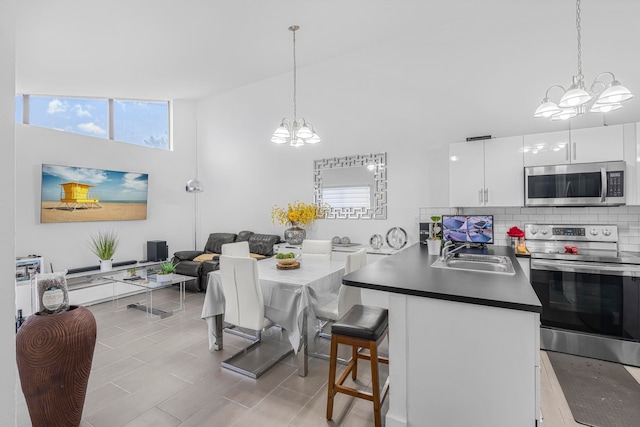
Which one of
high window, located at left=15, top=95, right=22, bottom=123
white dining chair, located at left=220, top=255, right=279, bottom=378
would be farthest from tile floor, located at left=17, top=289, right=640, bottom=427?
high window, located at left=15, top=95, right=22, bottom=123

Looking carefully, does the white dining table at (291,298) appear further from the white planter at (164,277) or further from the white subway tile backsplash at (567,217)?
the white subway tile backsplash at (567,217)

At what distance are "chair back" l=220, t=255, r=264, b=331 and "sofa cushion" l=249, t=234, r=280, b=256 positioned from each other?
2.45m

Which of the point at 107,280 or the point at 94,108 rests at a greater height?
the point at 94,108

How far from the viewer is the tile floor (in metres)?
2.09

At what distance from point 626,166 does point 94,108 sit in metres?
7.25

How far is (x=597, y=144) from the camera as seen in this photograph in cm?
295

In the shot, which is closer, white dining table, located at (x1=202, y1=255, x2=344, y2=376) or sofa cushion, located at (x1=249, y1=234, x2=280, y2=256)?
white dining table, located at (x1=202, y1=255, x2=344, y2=376)

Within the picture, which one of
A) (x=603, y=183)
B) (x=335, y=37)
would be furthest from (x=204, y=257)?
(x=603, y=183)

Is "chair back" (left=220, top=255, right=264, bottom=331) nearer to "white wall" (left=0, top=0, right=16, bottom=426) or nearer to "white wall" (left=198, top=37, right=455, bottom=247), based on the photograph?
"white wall" (left=0, top=0, right=16, bottom=426)

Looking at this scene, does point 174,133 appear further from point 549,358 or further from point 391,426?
point 549,358

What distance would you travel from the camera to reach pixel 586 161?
2984 millimetres

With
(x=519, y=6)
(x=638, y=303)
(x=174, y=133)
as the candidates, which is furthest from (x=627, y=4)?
(x=174, y=133)

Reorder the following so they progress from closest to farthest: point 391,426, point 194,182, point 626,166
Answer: point 391,426
point 626,166
point 194,182

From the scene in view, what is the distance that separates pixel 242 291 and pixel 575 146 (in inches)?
137
